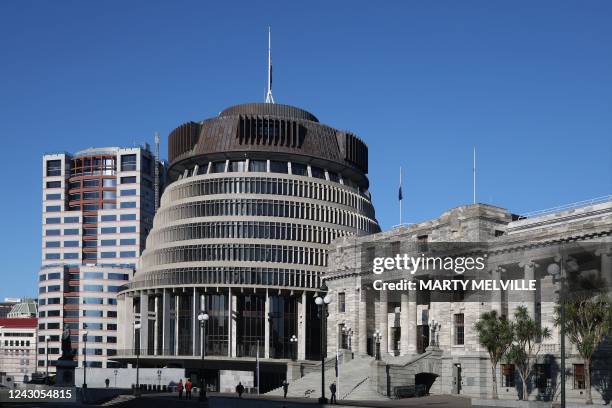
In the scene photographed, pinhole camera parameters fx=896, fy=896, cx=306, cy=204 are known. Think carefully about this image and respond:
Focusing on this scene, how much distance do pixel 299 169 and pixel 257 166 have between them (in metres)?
6.76

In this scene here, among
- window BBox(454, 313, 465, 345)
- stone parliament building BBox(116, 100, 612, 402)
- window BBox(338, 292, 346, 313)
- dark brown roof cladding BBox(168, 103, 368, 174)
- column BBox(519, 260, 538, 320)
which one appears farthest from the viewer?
dark brown roof cladding BBox(168, 103, 368, 174)

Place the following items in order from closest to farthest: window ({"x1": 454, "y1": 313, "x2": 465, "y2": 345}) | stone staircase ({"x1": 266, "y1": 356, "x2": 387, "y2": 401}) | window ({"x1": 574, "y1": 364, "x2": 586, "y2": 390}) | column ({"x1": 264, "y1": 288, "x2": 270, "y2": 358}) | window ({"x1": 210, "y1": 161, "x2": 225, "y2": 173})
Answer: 1. window ({"x1": 574, "y1": 364, "x2": 586, "y2": 390})
2. stone staircase ({"x1": 266, "y1": 356, "x2": 387, "y2": 401})
3. window ({"x1": 454, "y1": 313, "x2": 465, "y2": 345})
4. column ({"x1": 264, "y1": 288, "x2": 270, "y2": 358})
5. window ({"x1": 210, "y1": 161, "x2": 225, "y2": 173})

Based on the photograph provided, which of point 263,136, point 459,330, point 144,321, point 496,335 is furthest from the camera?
point 144,321

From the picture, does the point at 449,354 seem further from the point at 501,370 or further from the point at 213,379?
the point at 213,379

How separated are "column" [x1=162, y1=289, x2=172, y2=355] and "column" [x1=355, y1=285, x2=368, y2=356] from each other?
40.9 m

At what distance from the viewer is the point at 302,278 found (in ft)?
431

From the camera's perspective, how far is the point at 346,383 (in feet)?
285

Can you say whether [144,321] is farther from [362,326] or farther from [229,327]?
[362,326]

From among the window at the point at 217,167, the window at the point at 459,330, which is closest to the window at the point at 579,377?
the window at the point at 459,330

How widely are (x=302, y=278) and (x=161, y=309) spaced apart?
906 inches

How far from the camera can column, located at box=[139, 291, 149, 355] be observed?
139000 mm

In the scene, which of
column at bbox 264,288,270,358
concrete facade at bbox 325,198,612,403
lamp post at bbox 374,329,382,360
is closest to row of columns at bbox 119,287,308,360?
column at bbox 264,288,270,358

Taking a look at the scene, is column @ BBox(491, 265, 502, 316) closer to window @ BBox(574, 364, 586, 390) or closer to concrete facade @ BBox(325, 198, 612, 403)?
concrete facade @ BBox(325, 198, 612, 403)

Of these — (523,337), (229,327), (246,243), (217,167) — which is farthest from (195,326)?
(523,337)
